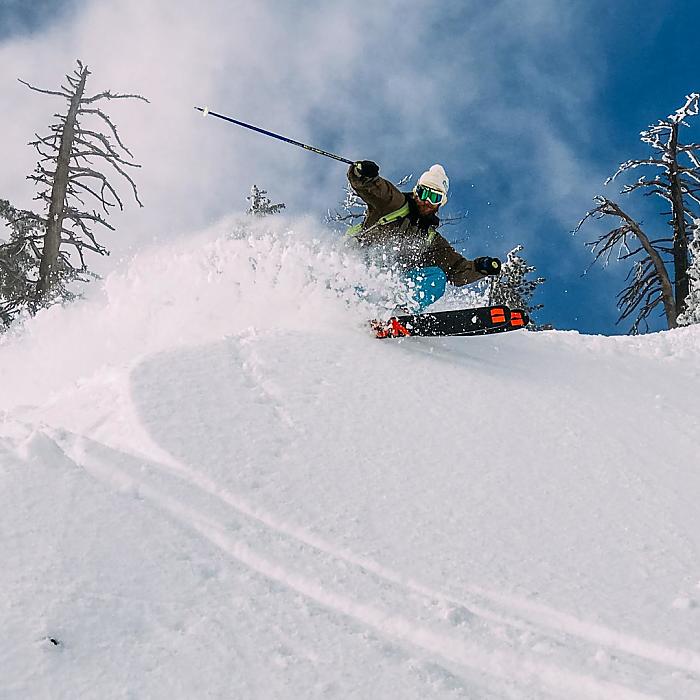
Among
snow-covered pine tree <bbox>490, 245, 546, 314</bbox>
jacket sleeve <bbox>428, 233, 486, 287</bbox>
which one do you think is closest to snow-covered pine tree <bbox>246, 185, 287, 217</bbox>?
snow-covered pine tree <bbox>490, 245, 546, 314</bbox>

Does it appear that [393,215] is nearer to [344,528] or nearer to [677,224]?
[344,528]

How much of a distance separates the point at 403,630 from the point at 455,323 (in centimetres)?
533

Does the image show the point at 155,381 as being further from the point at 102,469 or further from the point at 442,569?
the point at 442,569

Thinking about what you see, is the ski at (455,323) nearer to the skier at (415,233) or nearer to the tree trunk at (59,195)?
the skier at (415,233)

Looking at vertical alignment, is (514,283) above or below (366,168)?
above

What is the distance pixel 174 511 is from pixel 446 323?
4.91m

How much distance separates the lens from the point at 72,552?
3025mm

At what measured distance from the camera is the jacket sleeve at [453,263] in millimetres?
8539

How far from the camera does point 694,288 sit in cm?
2039

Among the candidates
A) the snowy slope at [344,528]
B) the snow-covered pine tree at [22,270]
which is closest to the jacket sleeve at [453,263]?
the snowy slope at [344,528]

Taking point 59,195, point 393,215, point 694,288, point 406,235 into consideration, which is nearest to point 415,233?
point 406,235

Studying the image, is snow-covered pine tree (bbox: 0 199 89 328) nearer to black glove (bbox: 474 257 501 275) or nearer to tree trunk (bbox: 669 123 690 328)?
black glove (bbox: 474 257 501 275)

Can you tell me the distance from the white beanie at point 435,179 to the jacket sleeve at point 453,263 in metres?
0.62

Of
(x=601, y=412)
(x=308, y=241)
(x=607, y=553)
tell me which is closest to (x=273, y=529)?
(x=607, y=553)
